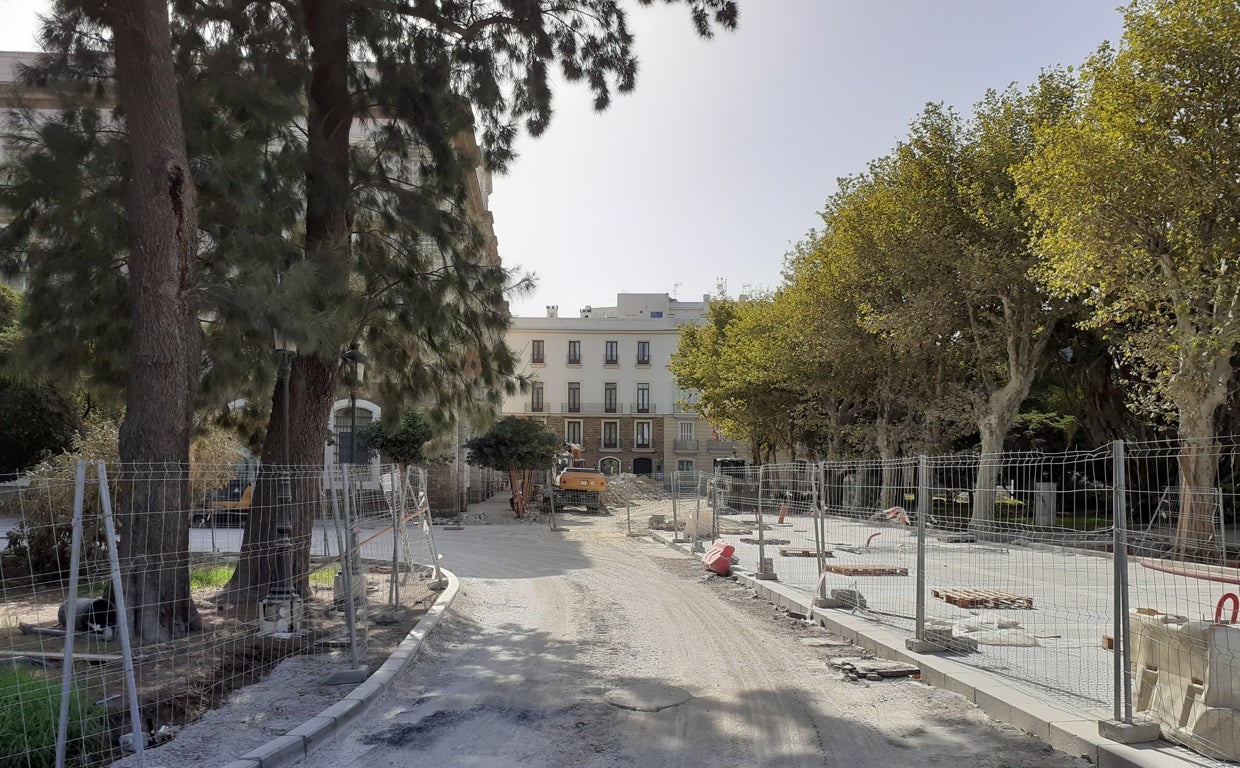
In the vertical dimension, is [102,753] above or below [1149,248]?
below

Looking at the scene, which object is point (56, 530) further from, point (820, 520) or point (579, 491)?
point (579, 491)

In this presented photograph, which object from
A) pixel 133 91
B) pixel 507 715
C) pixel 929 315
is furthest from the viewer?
pixel 929 315

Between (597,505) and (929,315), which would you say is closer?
(929,315)

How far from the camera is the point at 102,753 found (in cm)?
508

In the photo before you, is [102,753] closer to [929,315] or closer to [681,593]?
[681,593]

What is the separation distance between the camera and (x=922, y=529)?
8.27 metres

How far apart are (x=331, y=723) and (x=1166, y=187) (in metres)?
17.0

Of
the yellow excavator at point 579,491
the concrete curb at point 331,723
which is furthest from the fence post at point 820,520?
the yellow excavator at point 579,491

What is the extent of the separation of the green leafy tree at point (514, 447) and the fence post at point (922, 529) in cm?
2454

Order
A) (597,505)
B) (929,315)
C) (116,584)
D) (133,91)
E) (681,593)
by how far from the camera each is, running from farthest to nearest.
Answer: (597,505) < (929,315) < (681,593) < (133,91) < (116,584)

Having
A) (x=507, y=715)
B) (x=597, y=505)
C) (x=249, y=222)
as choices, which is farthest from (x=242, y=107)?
(x=597, y=505)

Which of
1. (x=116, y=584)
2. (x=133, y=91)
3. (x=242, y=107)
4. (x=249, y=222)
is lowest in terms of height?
(x=116, y=584)

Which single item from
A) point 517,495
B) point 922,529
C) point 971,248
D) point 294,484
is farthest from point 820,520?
point 517,495

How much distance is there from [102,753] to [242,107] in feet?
26.4
